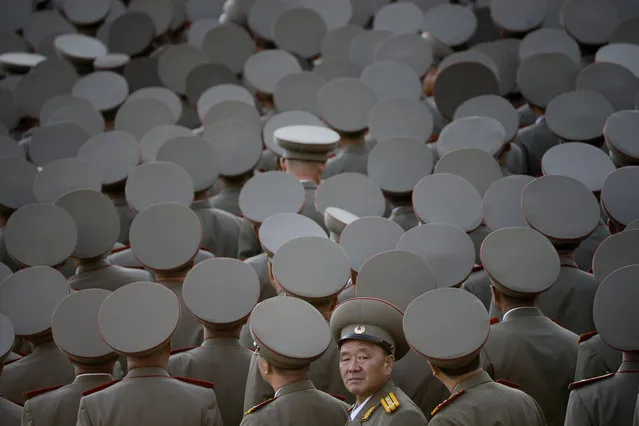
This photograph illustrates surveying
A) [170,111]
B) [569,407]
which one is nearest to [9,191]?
[170,111]

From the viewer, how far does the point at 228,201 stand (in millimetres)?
8227

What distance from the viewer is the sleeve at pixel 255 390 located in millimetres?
5188

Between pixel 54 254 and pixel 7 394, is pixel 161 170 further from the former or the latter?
pixel 7 394

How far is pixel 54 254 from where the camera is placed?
6918mm

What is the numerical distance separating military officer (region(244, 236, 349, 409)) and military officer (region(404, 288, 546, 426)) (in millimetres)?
683

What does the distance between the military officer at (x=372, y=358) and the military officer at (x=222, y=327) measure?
2.43ft

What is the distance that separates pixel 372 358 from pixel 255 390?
64cm

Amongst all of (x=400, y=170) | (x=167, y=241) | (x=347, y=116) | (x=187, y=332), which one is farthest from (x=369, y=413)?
(x=347, y=116)

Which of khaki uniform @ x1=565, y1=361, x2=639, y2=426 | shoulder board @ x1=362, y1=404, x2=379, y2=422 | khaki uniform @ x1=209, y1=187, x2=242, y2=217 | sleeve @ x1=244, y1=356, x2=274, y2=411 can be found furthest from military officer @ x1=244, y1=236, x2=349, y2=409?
khaki uniform @ x1=209, y1=187, x2=242, y2=217

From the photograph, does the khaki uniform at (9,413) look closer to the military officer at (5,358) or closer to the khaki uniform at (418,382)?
the military officer at (5,358)

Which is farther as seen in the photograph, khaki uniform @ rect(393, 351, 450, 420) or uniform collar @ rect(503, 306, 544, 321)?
uniform collar @ rect(503, 306, 544, 321)

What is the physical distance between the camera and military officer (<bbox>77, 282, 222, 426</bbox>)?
5008mm

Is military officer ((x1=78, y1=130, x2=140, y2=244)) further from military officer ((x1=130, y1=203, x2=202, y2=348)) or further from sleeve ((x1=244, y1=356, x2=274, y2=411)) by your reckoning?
sleeve ((x1=244, y1=356, x2=274, y2=411))

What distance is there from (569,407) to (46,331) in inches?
100
